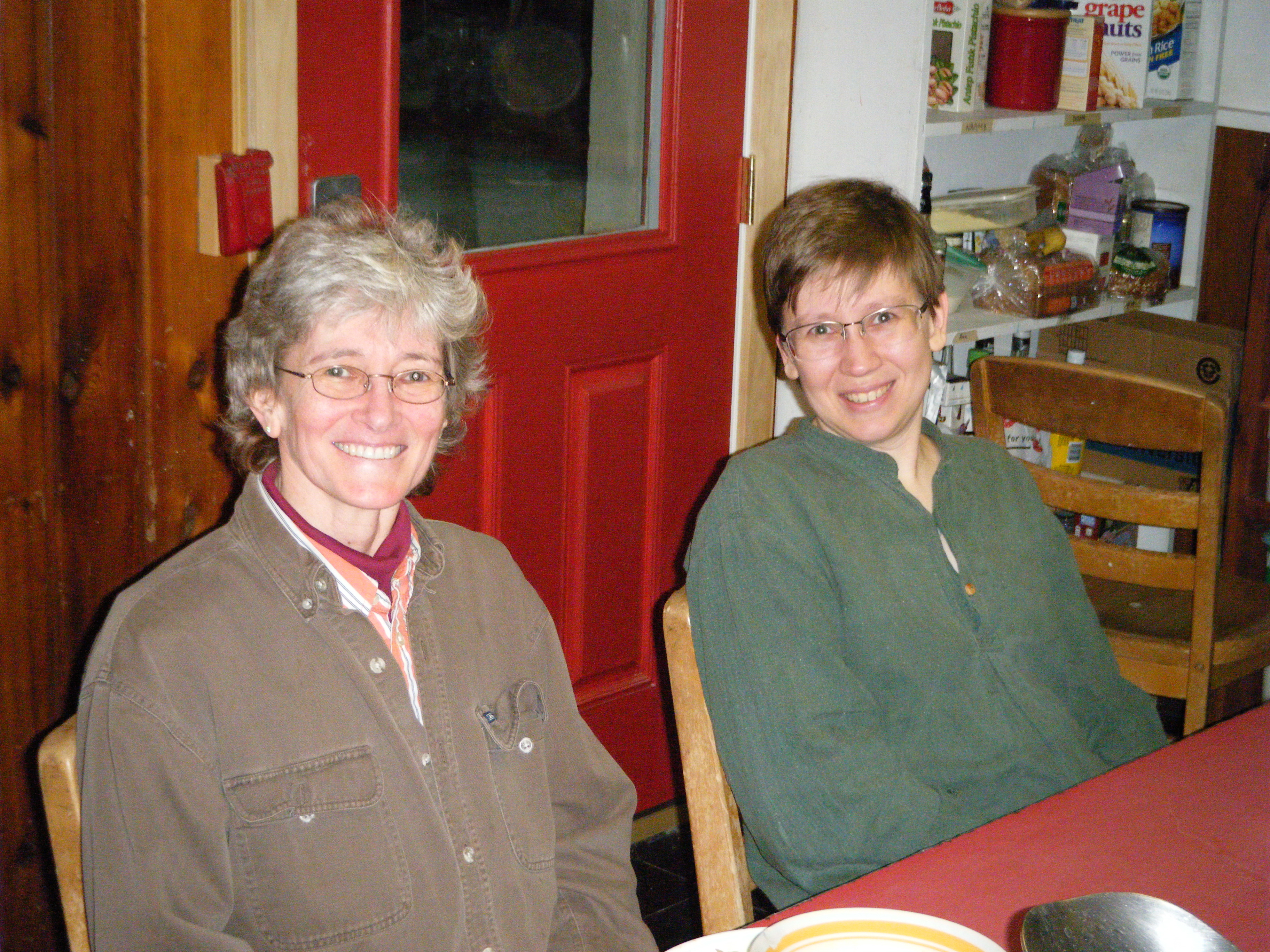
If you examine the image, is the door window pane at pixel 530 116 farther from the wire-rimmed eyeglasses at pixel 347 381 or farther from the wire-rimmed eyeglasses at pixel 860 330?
the wire-rimmed eyeglasses at pixel 347 381

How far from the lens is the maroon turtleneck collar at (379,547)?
1231 mm

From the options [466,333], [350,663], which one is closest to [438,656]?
[350,663]

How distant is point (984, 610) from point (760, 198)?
113cm

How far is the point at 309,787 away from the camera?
44.1 inches

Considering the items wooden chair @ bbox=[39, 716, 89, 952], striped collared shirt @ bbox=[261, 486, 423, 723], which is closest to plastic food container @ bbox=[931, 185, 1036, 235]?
striped collared shirt @ bbox=[261, 486, 423, 723]

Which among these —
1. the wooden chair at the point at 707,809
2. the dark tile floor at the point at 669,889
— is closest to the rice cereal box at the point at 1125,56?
the dark tile floor at the point at 669,889

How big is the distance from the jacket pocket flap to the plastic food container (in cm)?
186

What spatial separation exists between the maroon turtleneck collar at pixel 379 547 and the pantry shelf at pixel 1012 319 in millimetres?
1461

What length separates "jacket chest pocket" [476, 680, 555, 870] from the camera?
1.27 m

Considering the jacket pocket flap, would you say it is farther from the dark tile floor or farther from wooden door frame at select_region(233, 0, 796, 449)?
the dark tile floor

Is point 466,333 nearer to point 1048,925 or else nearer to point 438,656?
point 438,656

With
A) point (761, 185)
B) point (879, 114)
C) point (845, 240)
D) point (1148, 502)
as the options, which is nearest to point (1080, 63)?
point (879, 114)

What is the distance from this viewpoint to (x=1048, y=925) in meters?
0.92

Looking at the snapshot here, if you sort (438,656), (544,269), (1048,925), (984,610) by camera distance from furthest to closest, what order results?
(544,269), (984,610), (438,656), (1048,925)
